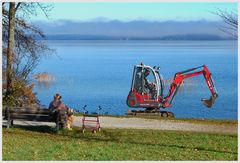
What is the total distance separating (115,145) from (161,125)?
4264 millimetres

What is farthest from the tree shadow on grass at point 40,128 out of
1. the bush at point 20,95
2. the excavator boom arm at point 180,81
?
the excavator boom arm at point 180,81

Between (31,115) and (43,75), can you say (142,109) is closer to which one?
(31,115)

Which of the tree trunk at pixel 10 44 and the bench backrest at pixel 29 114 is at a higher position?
the tree trunk at pixel 10 44

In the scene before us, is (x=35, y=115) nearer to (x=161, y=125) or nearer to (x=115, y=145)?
(x=115, y=145)

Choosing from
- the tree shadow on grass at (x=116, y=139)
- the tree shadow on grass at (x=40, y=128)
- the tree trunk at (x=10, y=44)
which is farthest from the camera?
the tree trunk at (x=10, y=44)

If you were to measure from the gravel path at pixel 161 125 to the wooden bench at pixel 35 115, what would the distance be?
31.8 inches

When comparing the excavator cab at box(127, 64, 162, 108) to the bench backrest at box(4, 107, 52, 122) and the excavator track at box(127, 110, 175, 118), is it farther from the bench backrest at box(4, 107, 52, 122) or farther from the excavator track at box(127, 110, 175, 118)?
the bench backrest at box(4, 107, 52, 122)

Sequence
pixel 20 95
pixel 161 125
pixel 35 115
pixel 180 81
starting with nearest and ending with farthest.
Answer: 1. pixel 35 115
2. pixel 161 125
3. pixel 20 95
4. pixel 180 81

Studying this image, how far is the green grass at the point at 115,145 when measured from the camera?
13148 mm

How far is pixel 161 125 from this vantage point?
62.0 ft

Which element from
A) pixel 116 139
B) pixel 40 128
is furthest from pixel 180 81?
pixel 116 139

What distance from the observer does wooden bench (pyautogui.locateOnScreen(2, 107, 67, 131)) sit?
1747 centimetres

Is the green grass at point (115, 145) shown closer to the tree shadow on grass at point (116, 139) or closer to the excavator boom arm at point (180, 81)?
the tree shadow on grass at point (116, 139)

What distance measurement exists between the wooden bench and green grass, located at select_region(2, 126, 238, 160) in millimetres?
306
